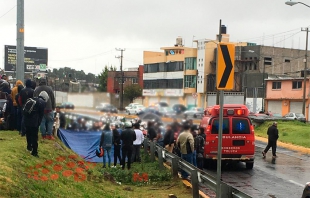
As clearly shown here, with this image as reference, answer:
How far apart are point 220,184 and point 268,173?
848cm

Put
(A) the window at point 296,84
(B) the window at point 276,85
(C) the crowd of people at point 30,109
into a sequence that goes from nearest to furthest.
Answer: (C) the crowd of people at point 30,109
(A) the window at point 296,84
(B) the window at point 276,85

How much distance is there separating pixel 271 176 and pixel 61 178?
8.83m

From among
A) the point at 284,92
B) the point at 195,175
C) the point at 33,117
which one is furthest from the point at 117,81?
the point at 284,92

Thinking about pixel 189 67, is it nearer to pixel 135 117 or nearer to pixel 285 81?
pixel 285 81

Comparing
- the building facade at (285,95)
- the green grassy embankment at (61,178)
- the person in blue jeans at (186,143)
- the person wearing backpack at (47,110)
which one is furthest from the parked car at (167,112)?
the building facade at (285,95)

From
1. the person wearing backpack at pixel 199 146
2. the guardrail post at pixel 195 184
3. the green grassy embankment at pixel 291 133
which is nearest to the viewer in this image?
the guardrail post at pixel 195 184

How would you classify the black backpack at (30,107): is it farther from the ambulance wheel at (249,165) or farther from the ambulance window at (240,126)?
the ambulance wheel at (249,165)

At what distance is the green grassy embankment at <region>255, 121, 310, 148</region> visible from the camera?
27.7m

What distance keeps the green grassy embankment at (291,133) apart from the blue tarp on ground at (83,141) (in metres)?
13.8

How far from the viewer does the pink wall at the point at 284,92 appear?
5338 cm

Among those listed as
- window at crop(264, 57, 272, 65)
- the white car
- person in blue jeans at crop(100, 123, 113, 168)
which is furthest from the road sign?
window at crop(264, 57, 272, 65)

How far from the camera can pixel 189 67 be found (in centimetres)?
5550

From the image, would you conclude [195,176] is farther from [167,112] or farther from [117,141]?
[117,141]

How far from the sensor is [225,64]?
7.53 meters
